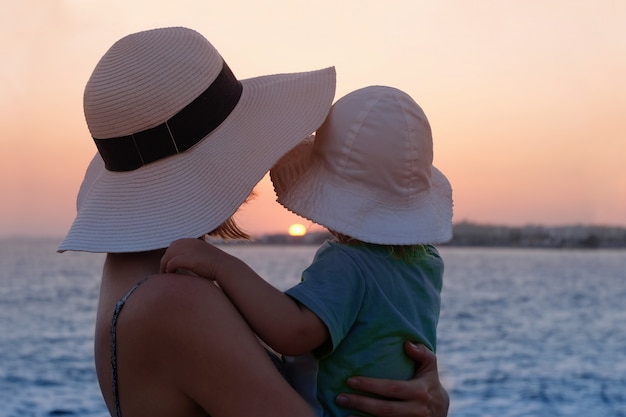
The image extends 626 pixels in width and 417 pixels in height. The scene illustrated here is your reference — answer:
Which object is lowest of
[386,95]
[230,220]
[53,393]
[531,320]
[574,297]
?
[574,297]

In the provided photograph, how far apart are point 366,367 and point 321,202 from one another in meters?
0.38

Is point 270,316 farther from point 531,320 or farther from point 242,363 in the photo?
point 531,320

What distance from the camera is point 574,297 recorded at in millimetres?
33250

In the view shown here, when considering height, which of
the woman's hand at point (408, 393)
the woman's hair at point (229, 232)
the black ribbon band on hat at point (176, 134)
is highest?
the black ribbon band on hat at point (176, 134)

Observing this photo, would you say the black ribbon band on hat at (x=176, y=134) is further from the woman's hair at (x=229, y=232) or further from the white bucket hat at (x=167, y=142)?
the woman's hair at (x=229, y=232)

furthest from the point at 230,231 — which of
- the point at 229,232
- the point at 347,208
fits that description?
the point at 347,208

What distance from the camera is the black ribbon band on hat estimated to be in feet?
5.53

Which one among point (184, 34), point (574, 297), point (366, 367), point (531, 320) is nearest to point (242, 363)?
point (366, 367)

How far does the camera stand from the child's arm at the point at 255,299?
160cm

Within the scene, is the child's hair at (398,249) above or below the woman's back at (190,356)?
above

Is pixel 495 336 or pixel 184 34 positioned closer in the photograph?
pixel 184 34

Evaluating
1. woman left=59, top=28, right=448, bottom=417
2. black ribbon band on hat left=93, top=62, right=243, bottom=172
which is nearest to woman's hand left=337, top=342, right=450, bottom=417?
woman left=59, top=28, right=448, bottom=417

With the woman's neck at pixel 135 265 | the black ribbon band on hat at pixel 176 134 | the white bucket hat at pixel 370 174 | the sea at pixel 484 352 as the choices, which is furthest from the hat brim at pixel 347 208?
the sea at pixel 484 352

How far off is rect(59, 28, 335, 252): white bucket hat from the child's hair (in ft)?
0.83
